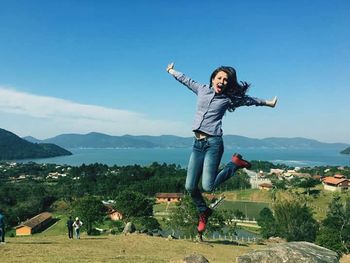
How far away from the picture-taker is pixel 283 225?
6128 centimetres

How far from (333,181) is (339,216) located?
183 feet

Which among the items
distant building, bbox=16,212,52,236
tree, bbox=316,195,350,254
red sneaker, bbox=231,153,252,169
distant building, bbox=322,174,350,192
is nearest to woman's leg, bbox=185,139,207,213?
red sneaker, bbox=231,153,252,169

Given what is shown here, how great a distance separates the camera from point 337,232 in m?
44.6

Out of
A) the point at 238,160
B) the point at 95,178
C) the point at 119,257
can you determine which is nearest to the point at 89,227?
the point at 119,257

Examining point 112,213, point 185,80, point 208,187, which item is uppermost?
point 185,80

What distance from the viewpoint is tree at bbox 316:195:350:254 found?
39.9m

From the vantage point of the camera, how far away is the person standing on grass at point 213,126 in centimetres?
698

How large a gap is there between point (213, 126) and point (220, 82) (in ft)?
2.80

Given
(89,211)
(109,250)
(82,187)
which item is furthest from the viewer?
(82,187)

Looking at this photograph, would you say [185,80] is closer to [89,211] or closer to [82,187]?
[89,211]

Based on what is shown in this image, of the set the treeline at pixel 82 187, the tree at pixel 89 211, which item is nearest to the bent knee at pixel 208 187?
the tree at pixel 89 211

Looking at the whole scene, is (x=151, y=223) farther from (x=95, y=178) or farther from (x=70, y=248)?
(x=95, y=178)

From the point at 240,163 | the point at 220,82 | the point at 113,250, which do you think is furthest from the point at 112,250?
the point at 220,82

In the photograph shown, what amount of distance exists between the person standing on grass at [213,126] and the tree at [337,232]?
3692 cm
